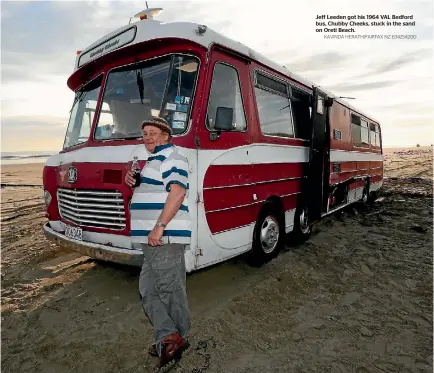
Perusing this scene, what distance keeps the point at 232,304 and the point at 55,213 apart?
2.65 m

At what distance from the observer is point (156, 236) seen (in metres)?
2.60

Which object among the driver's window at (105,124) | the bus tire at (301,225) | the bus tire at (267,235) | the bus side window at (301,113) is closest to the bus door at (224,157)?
the bus tire at (267,235)

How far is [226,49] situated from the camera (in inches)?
157

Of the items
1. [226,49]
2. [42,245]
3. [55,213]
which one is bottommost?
[42,245]

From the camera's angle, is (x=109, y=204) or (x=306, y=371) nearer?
(x=306, y=371)

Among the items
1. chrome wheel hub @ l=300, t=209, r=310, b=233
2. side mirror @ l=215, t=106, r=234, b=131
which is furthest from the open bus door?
side mirror @ l=215, t=106, r=234, b=131

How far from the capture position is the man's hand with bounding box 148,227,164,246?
2.60 metres

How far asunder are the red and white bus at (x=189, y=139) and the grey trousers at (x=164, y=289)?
427 millimetres

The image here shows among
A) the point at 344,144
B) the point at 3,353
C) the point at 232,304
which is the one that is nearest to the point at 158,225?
the point at 232,304

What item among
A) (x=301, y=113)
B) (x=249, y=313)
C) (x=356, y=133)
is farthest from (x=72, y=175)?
(x=356, y=133)

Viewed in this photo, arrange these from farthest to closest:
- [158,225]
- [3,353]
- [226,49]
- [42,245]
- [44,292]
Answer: [42,245] < [44,292] < [226,49] < [3,353] < [158,225]

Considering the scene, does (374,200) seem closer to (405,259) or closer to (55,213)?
(405,259)

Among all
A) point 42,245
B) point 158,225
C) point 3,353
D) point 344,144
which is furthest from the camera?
point 344,144

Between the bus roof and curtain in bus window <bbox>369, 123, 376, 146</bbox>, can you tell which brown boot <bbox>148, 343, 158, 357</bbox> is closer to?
the bus roof
